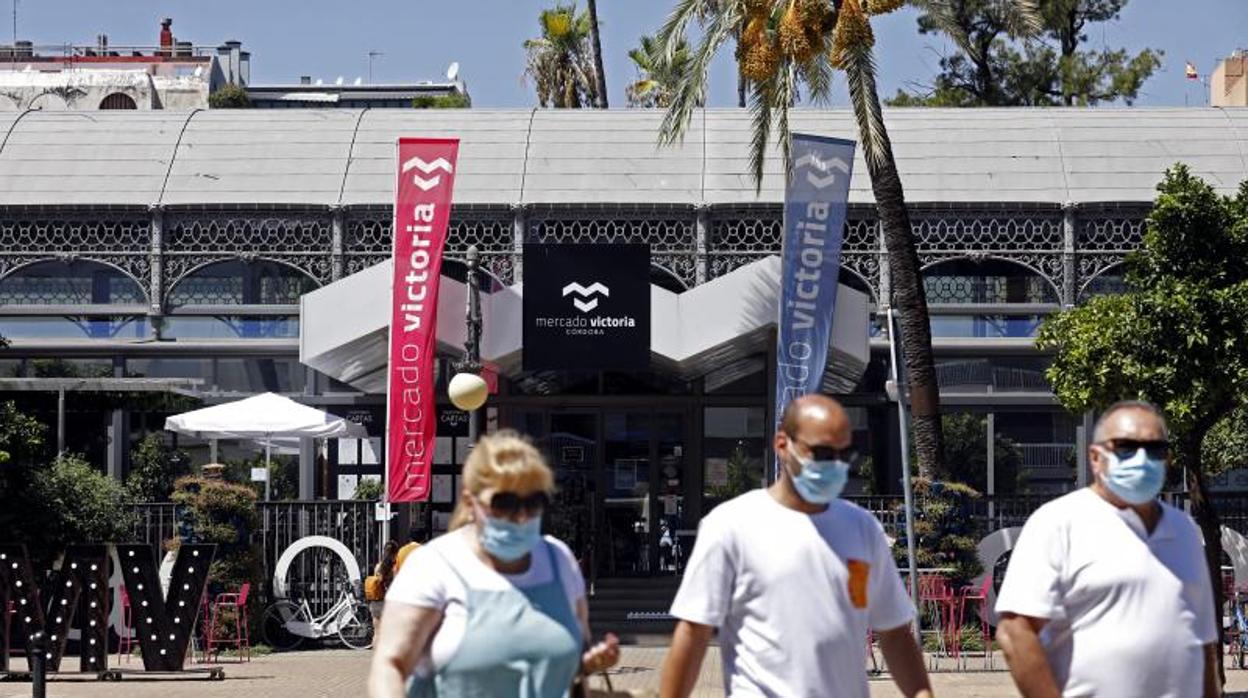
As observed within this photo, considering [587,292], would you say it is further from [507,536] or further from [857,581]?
[507,536]

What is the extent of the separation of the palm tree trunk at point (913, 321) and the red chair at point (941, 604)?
1.57m

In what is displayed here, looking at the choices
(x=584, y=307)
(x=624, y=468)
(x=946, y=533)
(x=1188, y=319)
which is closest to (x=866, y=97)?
(x=584, y=307)

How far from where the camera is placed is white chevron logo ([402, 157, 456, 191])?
22.4m

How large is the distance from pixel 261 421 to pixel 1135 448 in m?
19.2

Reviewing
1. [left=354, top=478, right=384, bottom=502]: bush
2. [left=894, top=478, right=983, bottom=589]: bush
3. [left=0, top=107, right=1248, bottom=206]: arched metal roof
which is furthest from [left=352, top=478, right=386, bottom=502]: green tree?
[left=894, top=478, right=983, bottom=589]: bush

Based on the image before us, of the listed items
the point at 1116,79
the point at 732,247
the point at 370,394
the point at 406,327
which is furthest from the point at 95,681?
the point at 1116,79

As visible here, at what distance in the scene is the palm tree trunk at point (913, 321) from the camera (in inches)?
929

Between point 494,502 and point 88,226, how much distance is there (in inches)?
988

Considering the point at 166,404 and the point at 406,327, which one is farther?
the point at 166,404

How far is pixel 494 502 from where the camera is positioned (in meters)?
5.64

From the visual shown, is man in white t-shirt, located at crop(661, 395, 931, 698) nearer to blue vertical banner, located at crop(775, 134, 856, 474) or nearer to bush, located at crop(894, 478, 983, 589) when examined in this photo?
blue vertical banner, located at crop(775, 134, 856, 474)

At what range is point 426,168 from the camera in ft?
73.6

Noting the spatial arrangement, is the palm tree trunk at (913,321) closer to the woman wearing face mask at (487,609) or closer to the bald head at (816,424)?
the bald head at (816,424)

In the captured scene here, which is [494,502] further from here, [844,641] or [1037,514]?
[1037,514]
